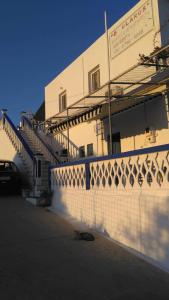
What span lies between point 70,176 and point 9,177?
5.39m

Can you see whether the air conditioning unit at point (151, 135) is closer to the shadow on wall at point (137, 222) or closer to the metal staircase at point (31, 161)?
the shadow on wall at point (137, 222)

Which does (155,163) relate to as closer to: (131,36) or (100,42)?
(131,36)

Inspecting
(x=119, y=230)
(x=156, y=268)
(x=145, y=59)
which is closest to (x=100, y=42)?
(x=145, y=59)

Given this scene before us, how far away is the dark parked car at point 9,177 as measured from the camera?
15781mm

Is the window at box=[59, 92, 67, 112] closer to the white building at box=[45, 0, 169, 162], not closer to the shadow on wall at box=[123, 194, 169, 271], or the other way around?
the white building at box=[45, 0, 169, 162]

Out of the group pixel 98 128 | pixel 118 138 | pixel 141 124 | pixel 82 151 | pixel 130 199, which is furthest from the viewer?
pixel 82 151

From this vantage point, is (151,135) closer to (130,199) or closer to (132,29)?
(132,29)

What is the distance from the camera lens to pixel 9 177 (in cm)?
1580

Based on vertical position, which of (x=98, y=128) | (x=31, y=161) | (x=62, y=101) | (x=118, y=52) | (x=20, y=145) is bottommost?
(x=31, y=161)

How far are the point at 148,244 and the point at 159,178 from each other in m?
1.28

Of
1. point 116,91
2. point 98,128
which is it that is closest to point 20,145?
point 98,128

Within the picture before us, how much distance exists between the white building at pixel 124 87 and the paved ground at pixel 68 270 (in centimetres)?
339

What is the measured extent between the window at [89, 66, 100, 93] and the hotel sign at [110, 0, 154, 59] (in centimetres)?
172

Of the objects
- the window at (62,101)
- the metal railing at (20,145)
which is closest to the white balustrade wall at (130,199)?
the metal railing at (20,145)
